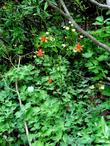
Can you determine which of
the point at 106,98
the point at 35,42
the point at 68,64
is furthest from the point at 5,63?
the point at 106,98

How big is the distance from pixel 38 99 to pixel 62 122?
0.37m

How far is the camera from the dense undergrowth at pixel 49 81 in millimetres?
2648

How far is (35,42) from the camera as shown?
3.78m

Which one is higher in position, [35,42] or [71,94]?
[35,42]

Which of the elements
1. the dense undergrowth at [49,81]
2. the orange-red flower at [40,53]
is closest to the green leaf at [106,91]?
the dense undergrowth at [49,81]

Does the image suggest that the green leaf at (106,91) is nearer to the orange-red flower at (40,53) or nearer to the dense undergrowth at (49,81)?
the dense undergrowth at (49,81)

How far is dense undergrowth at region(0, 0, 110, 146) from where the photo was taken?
8.69ft

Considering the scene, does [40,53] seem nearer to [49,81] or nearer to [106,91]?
[49,81]

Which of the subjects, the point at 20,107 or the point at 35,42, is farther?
the point at 35,42

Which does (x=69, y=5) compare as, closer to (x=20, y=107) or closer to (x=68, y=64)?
(x=68, y=64)

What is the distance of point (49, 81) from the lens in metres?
3.17

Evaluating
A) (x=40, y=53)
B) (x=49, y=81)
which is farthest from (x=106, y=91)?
(x=40, y=53)

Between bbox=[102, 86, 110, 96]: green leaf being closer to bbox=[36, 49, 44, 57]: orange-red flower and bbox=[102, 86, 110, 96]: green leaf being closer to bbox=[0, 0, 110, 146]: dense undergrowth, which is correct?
bbox=[0, 0, 110, 146]: dense undergrowth

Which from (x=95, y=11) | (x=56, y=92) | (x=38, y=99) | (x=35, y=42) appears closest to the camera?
(x=38, y=99)
